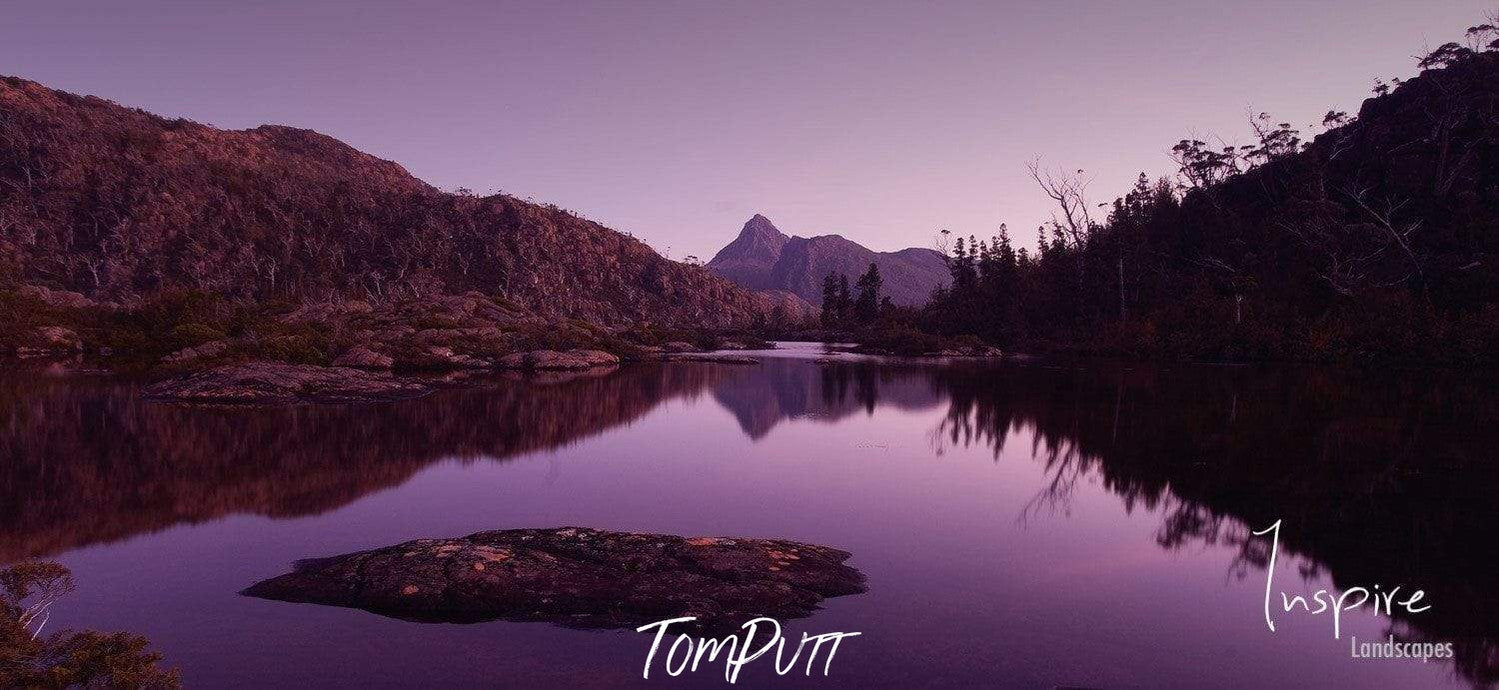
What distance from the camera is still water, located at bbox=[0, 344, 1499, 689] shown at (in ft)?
29.2

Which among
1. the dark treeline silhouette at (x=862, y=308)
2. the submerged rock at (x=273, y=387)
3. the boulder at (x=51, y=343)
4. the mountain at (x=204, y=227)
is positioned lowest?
the submerged rock at (x=273, y=387)

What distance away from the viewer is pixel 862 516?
1611 centimetres

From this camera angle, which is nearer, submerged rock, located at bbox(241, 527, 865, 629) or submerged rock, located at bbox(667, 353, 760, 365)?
submerged rock, located at bbox(241, 527, 865, 629)

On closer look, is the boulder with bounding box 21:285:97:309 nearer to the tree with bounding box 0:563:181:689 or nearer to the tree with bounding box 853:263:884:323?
the tree with bounding box 0:563:181:689

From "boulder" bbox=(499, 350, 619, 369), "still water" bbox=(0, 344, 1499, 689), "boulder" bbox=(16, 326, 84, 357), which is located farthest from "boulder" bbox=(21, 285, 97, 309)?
"boulder" bbox=(499, 350, 619, 369)

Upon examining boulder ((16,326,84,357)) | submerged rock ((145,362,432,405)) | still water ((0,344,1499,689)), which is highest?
boulder ((16,326,84,357))

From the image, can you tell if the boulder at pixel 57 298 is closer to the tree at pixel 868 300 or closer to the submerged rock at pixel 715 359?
the submerged rock at pixel 715 359

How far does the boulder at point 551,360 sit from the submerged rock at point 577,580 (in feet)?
141

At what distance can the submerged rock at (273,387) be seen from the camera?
31.2 metres

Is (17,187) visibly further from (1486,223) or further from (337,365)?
(1486,223)

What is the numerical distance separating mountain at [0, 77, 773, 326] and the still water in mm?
102349

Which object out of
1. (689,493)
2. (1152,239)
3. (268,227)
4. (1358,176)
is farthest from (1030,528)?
(268,227)

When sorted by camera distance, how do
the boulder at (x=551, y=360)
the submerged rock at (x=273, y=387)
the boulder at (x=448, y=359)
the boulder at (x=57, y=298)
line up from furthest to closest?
the boulder at (x=57, y=298)
the boulder at (x=551, y=360)
the boulder at (x=448, y=359)
the submerged rock at (x=273, y=387)

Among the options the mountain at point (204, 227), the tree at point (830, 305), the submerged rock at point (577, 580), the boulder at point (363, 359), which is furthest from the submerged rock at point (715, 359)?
the tree at point (830, 305)
